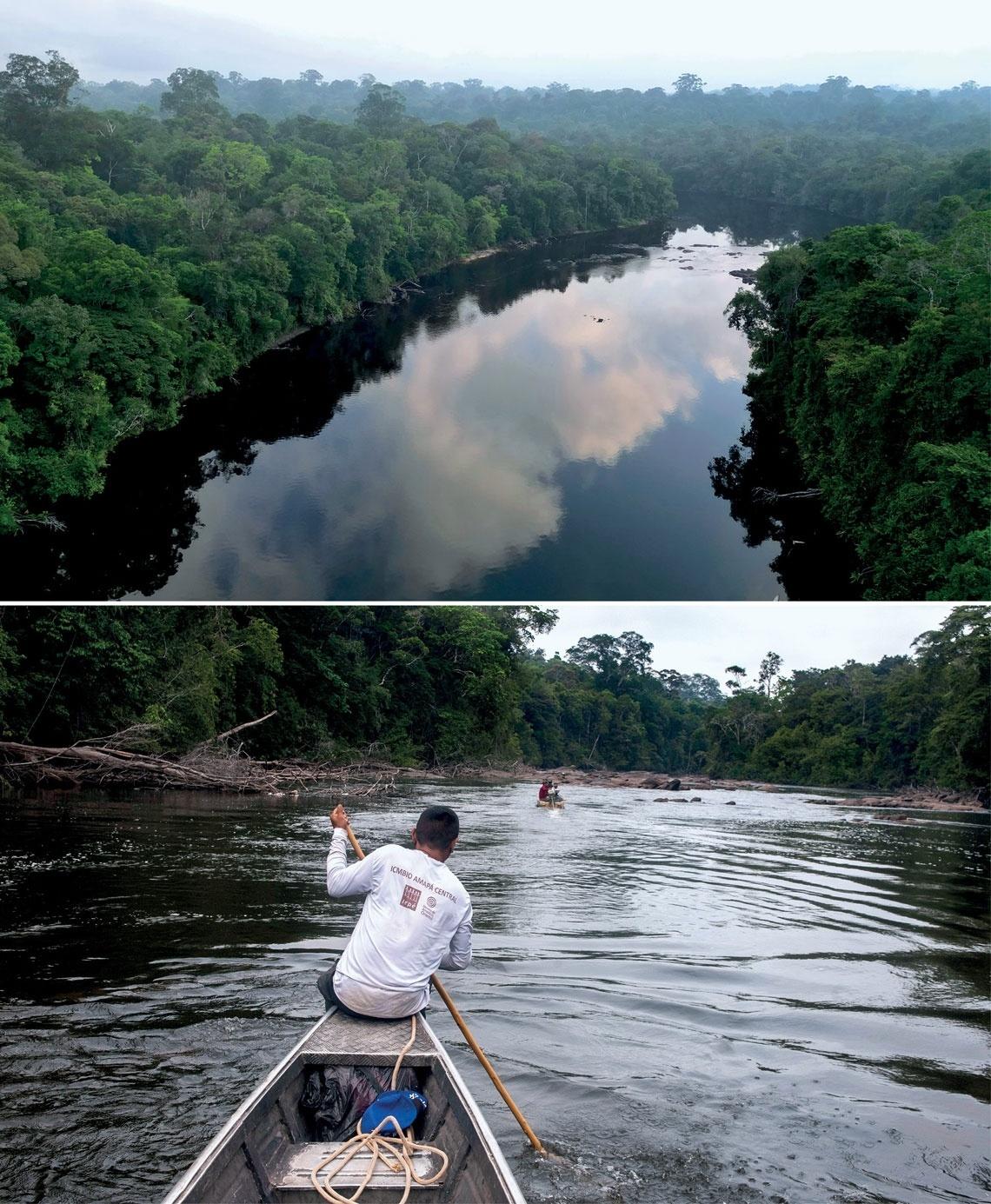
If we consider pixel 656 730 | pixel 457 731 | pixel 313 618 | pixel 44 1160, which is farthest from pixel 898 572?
pixel 656 730

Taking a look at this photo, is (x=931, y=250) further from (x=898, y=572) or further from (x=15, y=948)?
(x=15, y=948)

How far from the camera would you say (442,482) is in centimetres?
2062

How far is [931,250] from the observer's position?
17.9 meters

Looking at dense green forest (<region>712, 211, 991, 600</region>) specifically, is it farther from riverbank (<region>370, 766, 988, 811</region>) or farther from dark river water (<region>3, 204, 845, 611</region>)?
riverbank (<region>370, 766, 988, 811</region>)

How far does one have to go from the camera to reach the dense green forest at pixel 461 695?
17.2m

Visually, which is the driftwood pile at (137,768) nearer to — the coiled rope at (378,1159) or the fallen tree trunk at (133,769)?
the fallen tree trunk at (133,769)

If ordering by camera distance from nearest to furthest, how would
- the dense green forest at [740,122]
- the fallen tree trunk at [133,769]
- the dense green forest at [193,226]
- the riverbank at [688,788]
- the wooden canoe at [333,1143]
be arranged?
the wooden canoe at [333,1143] → the fallen tree trunk at [133,769] → the dense green forest at [193,226] → the riverbank at [688,788] → the dense green forest at [740,122]

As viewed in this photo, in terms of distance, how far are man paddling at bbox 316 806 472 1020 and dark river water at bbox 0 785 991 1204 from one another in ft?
2.47

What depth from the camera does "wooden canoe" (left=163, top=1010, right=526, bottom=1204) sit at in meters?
3.31

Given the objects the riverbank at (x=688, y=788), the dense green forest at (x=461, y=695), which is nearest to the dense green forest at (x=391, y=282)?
the dense green forest at (x=461, y=695)

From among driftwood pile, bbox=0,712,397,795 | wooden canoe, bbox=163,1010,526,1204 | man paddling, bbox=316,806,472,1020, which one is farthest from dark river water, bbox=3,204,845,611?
wooden canoe, bbox=163,1010,526,1204

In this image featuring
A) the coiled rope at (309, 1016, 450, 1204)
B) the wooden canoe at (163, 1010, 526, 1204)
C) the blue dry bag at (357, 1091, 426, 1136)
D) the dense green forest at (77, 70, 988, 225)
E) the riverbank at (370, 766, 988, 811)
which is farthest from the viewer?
the dense green forest at (77, 70, 988, 225)

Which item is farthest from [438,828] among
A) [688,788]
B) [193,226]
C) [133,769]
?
[688,788]

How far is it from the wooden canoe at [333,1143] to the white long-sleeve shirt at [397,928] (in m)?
0.18
